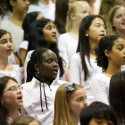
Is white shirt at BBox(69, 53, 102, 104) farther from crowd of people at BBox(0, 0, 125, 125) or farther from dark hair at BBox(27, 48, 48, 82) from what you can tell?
dark hair at BBox(27, 48, 48, 82)

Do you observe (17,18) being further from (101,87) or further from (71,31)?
(101,87)

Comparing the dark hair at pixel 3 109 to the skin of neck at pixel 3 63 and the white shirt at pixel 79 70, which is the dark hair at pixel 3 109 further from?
the white shirt at pixel 79 70

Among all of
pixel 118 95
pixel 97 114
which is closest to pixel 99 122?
pixel 97 114

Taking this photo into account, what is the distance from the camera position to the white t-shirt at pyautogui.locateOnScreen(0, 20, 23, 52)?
19.6 feet

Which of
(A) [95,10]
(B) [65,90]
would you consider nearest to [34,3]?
(A) [95,10]

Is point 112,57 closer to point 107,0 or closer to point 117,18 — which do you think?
point 117,18

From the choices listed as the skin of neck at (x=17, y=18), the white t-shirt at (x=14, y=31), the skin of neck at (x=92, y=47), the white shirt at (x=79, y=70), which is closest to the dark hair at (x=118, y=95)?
the white shirt at (x=79, y=70)

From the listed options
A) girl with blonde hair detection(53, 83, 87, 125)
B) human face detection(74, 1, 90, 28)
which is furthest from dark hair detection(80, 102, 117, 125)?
human face detection(74, 1, 90, 28)

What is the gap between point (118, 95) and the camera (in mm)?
4012

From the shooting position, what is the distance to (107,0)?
6.62 m

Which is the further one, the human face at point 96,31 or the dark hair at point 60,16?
the dark hair at point 60,16

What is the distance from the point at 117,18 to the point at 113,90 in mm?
2160

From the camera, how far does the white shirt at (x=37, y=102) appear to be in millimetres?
4434

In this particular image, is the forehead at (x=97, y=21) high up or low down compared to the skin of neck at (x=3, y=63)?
up
